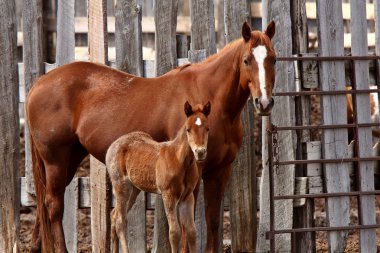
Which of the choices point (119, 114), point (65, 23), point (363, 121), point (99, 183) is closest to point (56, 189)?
point (99, 183)

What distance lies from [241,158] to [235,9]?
1.36 meters

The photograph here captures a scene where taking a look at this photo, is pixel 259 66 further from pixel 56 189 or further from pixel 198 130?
pixel 56 189

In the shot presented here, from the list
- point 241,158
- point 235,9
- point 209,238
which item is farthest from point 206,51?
point 209,238

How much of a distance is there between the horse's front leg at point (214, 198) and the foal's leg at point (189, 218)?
58 centimetres

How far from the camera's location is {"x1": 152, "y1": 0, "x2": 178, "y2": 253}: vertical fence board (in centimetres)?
862

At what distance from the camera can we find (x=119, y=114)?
27.0 ft

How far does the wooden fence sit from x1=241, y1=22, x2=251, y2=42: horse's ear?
98 cm

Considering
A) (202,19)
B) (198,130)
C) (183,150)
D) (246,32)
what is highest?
(202,19)

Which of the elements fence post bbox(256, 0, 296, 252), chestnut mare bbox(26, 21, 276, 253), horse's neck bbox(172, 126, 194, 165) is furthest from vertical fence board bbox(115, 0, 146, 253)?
horse's neck bbox(172, 126, 194, 165)

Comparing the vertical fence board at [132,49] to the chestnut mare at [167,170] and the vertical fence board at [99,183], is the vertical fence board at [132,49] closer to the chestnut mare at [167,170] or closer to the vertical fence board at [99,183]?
the vertical fence board at [99,183]

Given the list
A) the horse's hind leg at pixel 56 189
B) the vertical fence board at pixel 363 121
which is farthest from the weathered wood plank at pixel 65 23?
the vertical fence board at pixel 363 121

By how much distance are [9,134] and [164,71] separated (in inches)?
62.4

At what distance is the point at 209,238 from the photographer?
802 cm

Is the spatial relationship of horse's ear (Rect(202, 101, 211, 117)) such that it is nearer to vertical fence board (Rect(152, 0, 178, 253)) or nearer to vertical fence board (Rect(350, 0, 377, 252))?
vertical fence board (Rect(152, 0, 178, 253))
